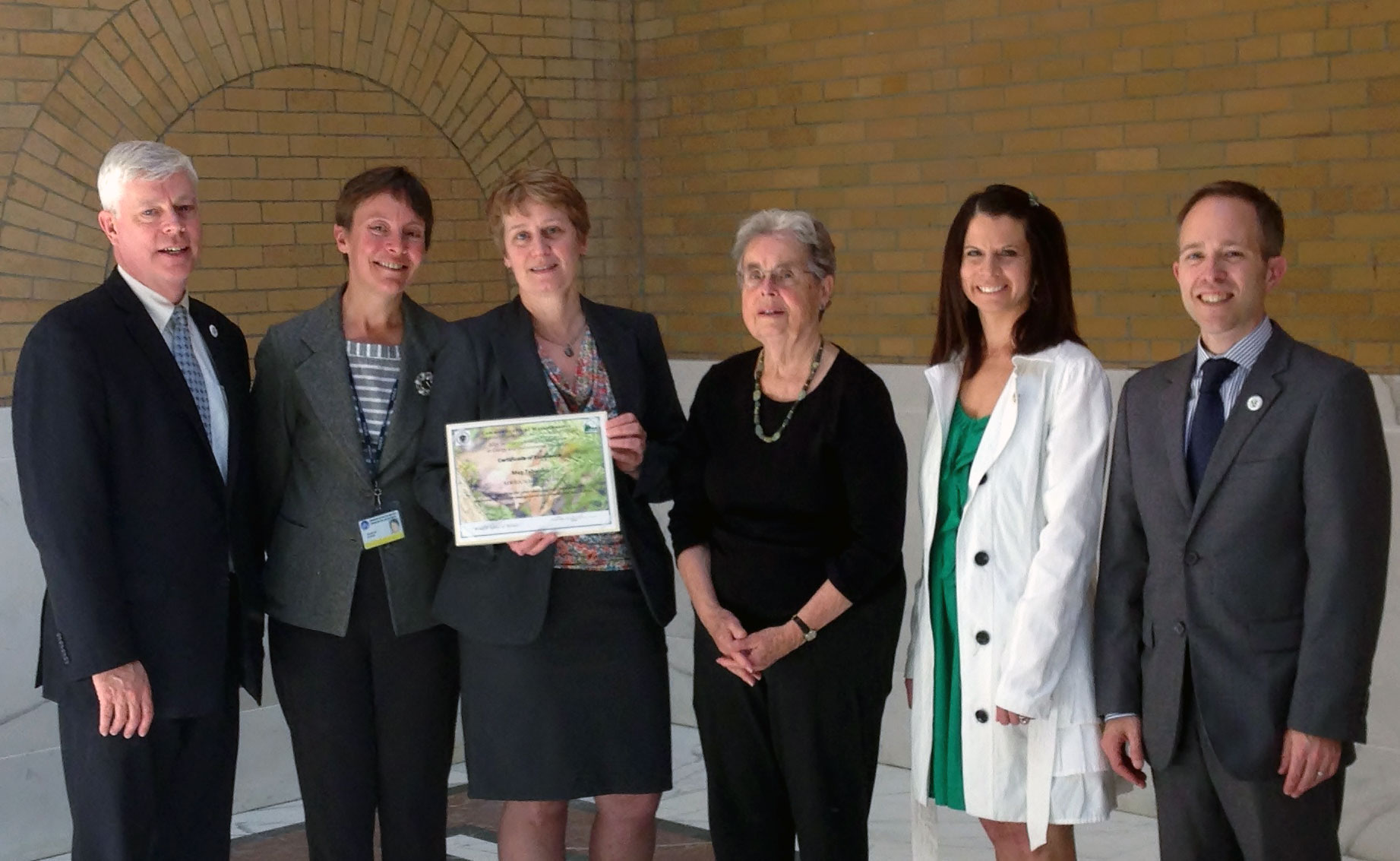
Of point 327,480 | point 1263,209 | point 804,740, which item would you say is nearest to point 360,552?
point 327,480

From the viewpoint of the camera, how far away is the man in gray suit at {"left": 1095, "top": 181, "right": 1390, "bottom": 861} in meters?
3.16

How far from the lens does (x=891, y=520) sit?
3789mm

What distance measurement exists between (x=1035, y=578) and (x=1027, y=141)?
9.79ft

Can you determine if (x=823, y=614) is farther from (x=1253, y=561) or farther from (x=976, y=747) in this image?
(x=1253, y=561)

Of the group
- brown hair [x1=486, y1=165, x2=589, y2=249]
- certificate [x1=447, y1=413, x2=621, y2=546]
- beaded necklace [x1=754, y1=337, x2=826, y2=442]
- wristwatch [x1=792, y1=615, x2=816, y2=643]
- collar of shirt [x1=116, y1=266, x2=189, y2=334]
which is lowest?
wristwatch [x1=792, y1=615, x2=816, y2=643]

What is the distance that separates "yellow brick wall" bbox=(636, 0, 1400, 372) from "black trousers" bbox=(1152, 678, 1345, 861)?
2.38 m

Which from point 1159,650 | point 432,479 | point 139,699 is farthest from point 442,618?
point 1159,650

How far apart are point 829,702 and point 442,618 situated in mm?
985

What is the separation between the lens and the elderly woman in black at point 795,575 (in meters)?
3.78

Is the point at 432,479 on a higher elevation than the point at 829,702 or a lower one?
higher

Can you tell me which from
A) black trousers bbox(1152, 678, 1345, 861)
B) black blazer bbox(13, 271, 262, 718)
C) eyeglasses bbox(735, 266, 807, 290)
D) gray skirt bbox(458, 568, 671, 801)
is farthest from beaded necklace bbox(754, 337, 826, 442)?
black blazer bbox(13, 271, 262, 718)

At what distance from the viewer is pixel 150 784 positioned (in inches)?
150

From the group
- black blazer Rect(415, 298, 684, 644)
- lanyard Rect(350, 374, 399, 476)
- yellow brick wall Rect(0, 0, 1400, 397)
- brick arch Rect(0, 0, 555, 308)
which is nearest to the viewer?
black blazer Rect(415, 298, 684, 644)

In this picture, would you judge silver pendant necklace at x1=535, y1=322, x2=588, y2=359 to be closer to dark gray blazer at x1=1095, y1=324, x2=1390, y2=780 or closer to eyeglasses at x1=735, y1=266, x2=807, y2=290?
eyeglasses at x1=735, y1=266, x2=807, y2=290
